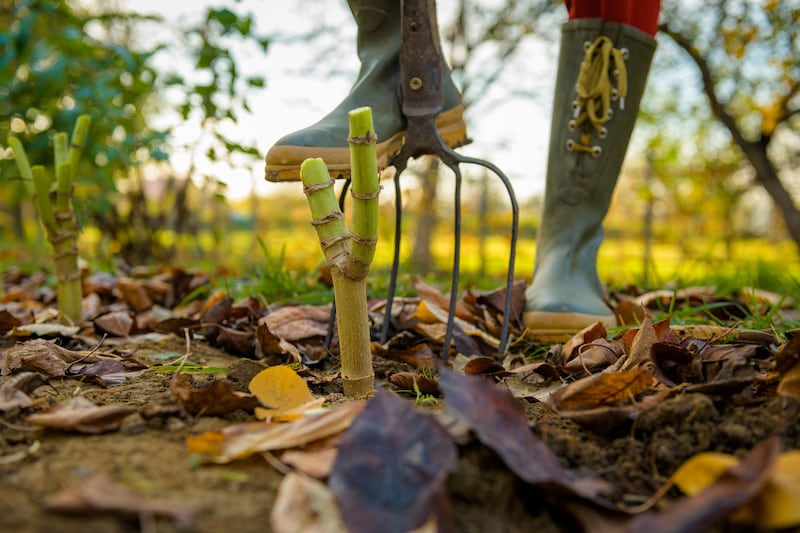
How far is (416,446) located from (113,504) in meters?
0.31

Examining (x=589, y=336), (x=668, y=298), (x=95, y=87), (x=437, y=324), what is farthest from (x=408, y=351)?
(x=95, y=87)

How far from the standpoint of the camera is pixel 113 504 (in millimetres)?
602

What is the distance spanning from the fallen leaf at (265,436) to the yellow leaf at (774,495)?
432 millimetres

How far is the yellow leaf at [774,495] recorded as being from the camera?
1.99ft

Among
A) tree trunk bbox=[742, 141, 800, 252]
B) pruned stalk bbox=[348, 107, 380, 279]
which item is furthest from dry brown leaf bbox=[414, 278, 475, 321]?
tree trunk bbox=[742, 141, 800, 252]

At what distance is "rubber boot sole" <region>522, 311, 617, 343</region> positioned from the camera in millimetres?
1688

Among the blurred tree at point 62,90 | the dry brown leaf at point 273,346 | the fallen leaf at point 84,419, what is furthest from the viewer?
the blurred tree at point 62,90

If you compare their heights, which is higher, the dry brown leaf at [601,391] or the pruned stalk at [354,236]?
the pruned stalk at [354,236]

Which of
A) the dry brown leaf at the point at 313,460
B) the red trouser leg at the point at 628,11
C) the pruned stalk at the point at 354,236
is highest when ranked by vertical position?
the red trouser leg at the point at 628,11

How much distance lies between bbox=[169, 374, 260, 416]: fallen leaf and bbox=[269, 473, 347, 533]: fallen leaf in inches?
9.9

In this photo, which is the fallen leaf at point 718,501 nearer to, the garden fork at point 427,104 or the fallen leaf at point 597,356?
the fallen leaf at point 597,356

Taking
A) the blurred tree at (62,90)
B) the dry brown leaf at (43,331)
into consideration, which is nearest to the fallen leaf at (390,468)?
the dry brown leaf at (43,331)

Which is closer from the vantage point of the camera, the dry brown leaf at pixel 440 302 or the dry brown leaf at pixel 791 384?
the dry brown leaf at pixel 791 384

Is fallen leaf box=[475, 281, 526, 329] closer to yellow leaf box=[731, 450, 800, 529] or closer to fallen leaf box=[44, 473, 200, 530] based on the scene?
yellow leaf box=[731, 450, 800, 529]
